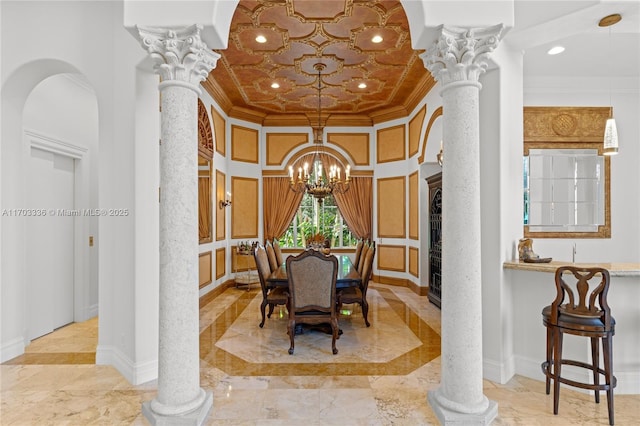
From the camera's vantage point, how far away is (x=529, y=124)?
193 inches

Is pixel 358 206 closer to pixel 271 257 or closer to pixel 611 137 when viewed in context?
pixel 271 257

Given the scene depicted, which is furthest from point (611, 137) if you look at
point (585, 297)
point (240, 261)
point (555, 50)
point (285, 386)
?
point (240, 261)

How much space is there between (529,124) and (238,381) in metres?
4.91

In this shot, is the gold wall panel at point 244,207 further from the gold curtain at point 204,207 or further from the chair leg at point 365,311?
the chair leg at point 365,311

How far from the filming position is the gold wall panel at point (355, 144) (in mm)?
7625

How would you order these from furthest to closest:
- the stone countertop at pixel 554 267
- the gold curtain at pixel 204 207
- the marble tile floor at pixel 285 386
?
the gold curtain at pixel 204 207 → the stone countertop at pixel 554 267 → the marble tile floor at pixel 285 386

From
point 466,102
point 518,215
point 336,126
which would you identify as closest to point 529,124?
point 518,215

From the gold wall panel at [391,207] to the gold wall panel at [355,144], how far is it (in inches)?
25.1

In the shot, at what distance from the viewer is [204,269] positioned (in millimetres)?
5637

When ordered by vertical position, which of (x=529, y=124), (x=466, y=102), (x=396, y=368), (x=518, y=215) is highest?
(x=529, y=124)

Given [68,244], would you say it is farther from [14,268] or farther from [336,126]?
[336,126]

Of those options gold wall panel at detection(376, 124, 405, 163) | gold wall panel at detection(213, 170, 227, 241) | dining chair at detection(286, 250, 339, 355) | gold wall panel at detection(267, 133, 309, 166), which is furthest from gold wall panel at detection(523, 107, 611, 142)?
gold wall panel at detection(213, 170, 227, 241)

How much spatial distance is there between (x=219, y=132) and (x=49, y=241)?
3.25m

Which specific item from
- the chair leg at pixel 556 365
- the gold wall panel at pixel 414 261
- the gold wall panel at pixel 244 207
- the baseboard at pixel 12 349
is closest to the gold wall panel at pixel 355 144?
the gold wall panel at pixel 244 207
